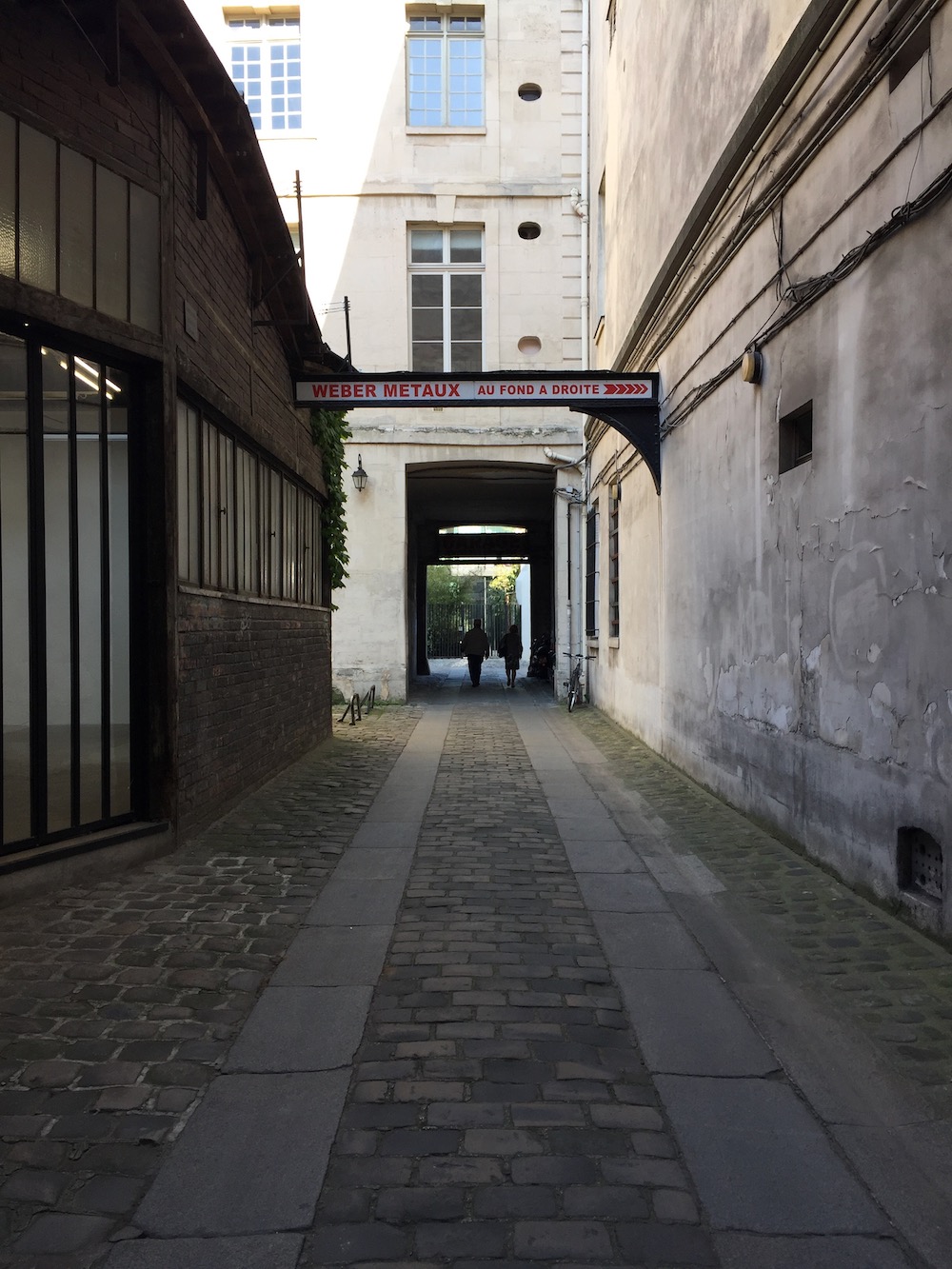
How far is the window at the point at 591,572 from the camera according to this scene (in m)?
16.2

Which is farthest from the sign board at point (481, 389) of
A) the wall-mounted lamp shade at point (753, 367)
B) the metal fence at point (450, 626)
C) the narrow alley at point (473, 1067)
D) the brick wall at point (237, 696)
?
the metal fence at point (450, 626)

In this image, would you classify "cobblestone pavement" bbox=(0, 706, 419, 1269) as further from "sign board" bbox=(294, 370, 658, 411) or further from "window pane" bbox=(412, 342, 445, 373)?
"window pane" bbox=(412, 342, 445, 373)

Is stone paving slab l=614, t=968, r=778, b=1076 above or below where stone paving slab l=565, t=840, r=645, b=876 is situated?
below

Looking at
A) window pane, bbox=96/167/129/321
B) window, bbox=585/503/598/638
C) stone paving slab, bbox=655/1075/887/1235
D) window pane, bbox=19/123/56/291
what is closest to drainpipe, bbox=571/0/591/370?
window, bbox=585/503/598/638

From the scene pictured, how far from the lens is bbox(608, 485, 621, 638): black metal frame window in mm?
13562

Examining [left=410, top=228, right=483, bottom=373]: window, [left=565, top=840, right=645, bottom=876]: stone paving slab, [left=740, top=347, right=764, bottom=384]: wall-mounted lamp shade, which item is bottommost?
[left=565, top=840, right=645, bottom=876]: stone paving slab

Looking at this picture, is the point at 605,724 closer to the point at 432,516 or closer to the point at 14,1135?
the point at 14,1135

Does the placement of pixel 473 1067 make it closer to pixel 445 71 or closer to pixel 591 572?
pixel 591 572

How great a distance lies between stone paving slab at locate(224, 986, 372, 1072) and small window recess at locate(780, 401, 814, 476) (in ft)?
13.5

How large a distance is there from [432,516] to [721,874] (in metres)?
20.4

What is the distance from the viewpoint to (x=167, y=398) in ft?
19.7

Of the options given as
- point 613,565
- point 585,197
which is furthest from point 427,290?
point 613,565

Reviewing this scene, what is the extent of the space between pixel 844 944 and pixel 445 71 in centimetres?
1708

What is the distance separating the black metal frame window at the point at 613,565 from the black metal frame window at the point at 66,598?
856 centimetres
